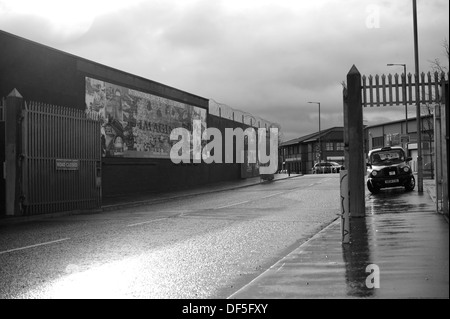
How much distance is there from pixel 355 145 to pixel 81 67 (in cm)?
1634

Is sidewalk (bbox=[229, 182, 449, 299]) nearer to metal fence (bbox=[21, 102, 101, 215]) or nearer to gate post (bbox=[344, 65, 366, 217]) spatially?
gate post (bbox=[344, 65, 366, 217])

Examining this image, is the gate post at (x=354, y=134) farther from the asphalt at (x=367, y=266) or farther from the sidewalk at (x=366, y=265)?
the sidewalk at (x=366, y=265)

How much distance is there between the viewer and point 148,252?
943 cm

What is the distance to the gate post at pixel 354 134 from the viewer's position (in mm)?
12922

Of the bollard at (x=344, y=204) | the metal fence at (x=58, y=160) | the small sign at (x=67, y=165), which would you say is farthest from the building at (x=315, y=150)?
the bollard at (x=344, y=204)

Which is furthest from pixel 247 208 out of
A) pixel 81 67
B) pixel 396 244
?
pixel 81 67

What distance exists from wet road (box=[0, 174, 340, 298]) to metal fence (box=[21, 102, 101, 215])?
49.2 inches

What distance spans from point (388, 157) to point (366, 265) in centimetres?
1742

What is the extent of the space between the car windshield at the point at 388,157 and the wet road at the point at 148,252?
28.0ft

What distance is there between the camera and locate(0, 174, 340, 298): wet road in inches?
267

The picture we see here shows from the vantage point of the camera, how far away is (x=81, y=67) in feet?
82.3

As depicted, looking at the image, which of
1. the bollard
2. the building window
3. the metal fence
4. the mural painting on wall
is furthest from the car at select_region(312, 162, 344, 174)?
the bollard
